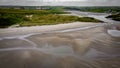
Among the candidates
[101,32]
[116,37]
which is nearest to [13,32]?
[101,32]

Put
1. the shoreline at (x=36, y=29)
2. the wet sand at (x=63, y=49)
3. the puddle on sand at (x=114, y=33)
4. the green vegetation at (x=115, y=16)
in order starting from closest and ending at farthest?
1. the wet sand at (x=63, y=49)
2. the shoreline at (x=36, y=29)
3. the puddle on sand at (x=114, y=33)
4. the green vegetation at (x=115, y=16)

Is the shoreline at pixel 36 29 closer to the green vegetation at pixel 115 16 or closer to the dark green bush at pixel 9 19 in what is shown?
the dark green bush at pixel 9 19

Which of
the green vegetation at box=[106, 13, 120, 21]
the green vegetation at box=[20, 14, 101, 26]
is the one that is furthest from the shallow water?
the green vegetation at box=[106, 13, 120, 21]

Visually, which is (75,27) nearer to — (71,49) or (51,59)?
(71,49)

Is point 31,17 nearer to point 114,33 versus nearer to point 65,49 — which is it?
point 65,49

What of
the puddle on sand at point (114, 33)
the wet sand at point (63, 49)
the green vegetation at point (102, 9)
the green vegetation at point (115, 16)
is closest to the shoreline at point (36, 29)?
the wet sand at point (63, 49)

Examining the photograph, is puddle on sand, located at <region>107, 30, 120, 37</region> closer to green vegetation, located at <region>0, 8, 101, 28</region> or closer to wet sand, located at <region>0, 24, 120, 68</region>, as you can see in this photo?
wet sand, located at <region>0, 24, 120, 68</region>

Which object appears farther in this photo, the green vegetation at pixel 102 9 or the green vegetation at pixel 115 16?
the green vegetation at pixel 115 16
